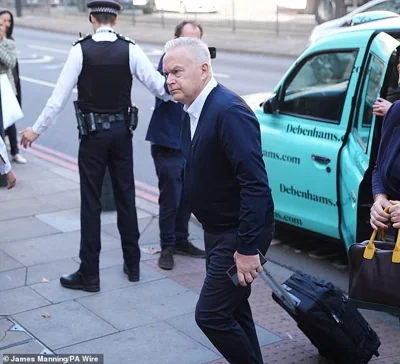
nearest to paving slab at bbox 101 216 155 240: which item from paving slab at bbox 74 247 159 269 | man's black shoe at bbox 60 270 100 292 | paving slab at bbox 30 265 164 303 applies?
paving slab at bbox 74 247 159 269

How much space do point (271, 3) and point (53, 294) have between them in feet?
79.7

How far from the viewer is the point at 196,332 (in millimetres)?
4945

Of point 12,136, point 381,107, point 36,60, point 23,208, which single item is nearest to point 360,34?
point 381,107

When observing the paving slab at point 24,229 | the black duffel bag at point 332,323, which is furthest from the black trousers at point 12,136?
the black duffel bag at point 332,323

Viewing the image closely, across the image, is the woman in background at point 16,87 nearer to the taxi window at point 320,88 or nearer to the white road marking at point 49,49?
the taxi window at point 320,88

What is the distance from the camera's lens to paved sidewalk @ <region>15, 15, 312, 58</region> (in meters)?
23.4

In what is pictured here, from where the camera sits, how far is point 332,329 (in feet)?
14.1

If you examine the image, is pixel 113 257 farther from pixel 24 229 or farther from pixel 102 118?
pixel 102 118

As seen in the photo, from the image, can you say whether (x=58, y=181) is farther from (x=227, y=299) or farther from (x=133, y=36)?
(x=133, y=36)

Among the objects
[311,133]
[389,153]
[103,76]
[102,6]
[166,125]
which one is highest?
[102,6]

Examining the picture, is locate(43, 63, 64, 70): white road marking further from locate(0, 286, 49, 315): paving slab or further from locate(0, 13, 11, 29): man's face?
locate(0, 286, 49, 315): paving slab

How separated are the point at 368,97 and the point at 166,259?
199 centimetres

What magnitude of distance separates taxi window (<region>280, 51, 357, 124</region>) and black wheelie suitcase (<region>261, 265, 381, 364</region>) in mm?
2093

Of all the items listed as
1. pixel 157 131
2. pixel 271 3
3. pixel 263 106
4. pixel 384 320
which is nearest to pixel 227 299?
pixel 384 320
